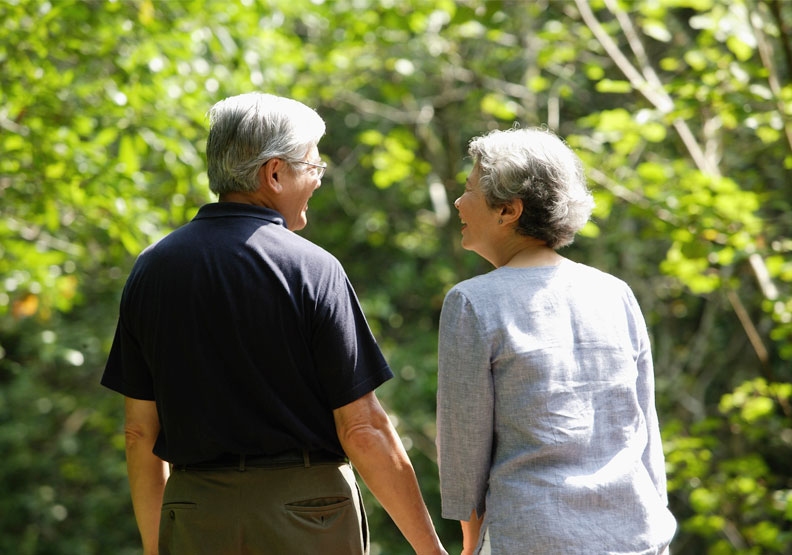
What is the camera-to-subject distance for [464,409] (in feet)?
5.97

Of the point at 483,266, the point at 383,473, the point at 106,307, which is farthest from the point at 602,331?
the point at 106,307

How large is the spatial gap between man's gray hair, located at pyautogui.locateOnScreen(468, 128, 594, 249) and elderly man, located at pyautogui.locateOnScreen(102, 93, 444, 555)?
0.39m

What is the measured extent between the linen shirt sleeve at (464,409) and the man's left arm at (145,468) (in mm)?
690

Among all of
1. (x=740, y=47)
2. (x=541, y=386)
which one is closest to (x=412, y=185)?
(x=740, y=47)

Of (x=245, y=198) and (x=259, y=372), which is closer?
(x=259, y=372)

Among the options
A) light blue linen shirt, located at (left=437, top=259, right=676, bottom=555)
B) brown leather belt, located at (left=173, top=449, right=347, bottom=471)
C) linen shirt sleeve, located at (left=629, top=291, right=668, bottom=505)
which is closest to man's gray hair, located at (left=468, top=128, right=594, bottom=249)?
light blue linen shirt, located at (left=437, top=259, right=676, bottom=555)

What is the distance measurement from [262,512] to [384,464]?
0.28 meters

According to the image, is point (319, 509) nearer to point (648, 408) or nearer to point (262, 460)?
point (262, 460)

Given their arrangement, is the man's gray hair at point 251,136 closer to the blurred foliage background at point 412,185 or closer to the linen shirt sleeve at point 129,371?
the linen shirt sleeve at point 129,371

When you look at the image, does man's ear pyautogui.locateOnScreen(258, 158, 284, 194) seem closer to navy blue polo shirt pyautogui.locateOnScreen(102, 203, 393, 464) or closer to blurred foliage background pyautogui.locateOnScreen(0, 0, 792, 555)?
navy blue polo shirt pyautogui.locateOnScreen(102, 203, 393, 464)

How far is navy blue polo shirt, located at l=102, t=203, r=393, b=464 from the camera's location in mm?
1850

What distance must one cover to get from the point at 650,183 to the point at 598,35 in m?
0.80

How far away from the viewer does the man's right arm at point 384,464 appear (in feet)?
6.25

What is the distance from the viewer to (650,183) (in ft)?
13.9
